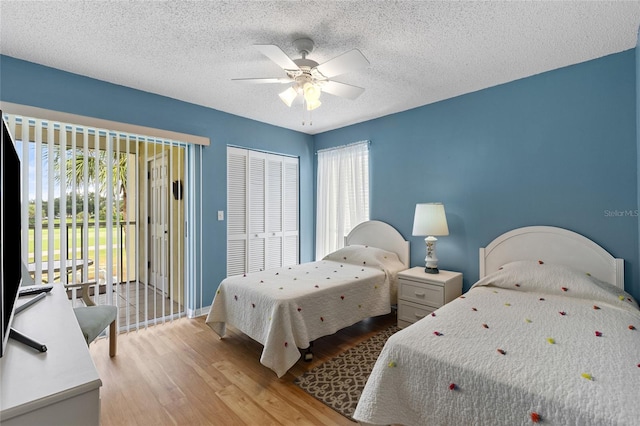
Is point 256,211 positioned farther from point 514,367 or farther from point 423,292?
point 514,367

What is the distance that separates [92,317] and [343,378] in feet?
6.15

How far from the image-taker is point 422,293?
2979mm

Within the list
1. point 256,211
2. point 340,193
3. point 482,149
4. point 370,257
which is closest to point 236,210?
point 256,211

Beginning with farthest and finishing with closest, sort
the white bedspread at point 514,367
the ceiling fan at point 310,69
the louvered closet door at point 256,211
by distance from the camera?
the louvered closet door at point 256,211
the ceiling fan at point 310,69
the white bedspread at point 514,367

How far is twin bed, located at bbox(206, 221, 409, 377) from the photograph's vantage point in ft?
7.68

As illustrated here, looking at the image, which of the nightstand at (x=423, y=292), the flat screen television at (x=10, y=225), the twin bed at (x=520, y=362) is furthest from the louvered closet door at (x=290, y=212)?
the flat screen television at (x=10, y=225)

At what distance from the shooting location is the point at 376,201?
4020 millimetres

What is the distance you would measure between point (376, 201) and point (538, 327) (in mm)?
2482

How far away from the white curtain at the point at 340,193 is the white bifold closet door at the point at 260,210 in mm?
402

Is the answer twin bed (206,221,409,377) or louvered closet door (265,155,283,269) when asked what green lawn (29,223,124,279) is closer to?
twin bed (206,221,409,377)

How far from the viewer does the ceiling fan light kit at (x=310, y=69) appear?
199cm

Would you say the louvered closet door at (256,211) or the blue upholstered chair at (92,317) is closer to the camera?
the blue upholstered chair at (92,317)

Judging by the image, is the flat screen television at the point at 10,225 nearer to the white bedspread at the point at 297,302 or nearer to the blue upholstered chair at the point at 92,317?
the blue upholstered chair at the point at 92,317

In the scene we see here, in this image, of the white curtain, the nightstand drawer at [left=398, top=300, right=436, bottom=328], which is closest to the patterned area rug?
the nightstand drawer at [left=398, top=300, right=436, bottom=328]
